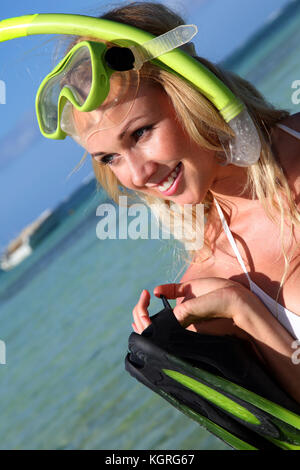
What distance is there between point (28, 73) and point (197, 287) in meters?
→ 1.00

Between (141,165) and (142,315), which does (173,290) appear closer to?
(142,315)

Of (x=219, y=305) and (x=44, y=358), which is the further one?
(x=44, y=358)

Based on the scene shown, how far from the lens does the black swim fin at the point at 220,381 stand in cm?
199

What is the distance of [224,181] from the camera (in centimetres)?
233

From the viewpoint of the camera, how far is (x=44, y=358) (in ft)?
25.8

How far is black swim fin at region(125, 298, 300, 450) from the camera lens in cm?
199

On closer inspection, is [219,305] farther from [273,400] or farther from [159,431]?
[159,431]

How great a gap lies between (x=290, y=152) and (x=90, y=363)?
480 centimetres


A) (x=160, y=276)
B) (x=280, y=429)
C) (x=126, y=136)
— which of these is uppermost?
(x=126, y=136)

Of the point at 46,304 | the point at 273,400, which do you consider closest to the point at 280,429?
the point at 273,400

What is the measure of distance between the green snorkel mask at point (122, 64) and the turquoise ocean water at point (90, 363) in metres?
0.75

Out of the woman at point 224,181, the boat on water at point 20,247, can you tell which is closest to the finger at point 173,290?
the woman at point 224,181

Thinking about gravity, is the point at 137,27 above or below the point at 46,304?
above

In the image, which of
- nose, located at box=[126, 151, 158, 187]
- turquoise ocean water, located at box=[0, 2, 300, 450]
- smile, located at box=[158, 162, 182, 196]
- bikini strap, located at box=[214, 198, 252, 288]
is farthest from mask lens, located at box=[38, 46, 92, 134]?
bikini strap, located at box=[214, 198, 252, 288]
